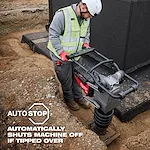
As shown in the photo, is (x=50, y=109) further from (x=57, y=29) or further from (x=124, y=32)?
(x=124, y=32)

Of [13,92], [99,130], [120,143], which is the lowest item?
[120,143]

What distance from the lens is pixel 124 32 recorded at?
4.17 metres

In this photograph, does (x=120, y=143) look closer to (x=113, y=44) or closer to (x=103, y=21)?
(x=113, y=44)

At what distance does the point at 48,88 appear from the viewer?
371 cm

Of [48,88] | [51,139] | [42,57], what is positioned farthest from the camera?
[42,57]

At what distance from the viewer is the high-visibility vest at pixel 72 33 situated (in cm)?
306

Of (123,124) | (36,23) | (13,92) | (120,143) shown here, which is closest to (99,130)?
(120,143)

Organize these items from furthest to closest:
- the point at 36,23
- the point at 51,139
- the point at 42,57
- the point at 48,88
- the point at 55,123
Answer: the point at 36,23, the point at 42,57, the point at 48,88, the point at 55,123, the point at 51,139

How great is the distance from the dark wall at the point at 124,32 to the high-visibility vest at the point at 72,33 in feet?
3.68

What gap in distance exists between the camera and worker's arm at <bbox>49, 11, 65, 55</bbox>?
3.04 meters

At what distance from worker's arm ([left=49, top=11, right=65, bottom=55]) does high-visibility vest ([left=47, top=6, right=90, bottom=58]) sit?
5 centimetres

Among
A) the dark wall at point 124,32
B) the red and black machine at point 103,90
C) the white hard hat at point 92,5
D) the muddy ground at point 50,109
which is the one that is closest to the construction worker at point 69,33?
the white hard hat at point 92,5

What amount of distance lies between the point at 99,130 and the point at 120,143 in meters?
0.49

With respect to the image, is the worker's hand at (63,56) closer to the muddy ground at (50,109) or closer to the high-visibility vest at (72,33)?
the high-visibility vest at (72,33)
